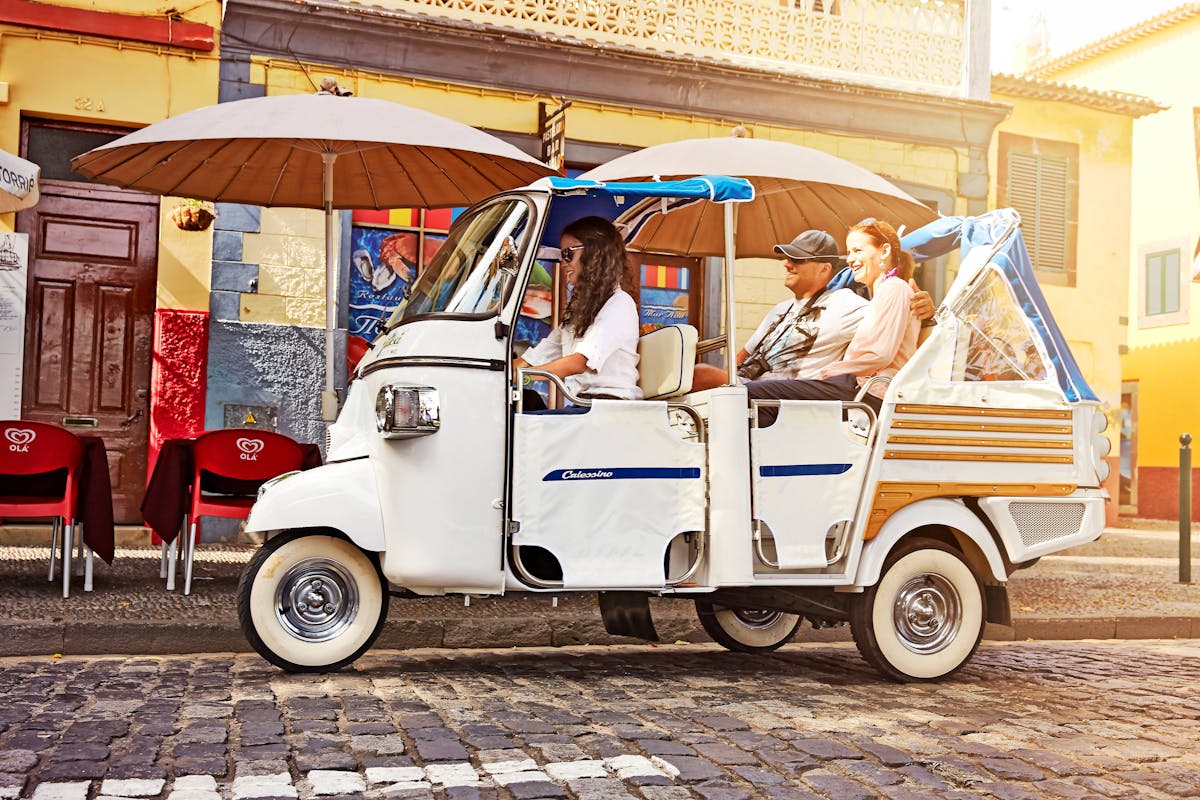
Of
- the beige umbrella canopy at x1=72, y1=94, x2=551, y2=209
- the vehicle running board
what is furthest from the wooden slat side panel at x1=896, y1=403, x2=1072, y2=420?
the beige umbrella canopy at x1=72, y1=94, x2=551, y2=209

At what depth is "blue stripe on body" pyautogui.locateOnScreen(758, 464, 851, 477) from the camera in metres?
6.08

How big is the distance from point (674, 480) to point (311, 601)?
166cm

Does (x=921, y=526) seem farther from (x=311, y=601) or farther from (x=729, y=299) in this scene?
Answer: (x=311, y=601)

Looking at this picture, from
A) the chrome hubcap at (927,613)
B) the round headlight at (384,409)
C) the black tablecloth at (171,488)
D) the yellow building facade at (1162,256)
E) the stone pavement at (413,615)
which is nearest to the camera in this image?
the round headlight at (384,409)

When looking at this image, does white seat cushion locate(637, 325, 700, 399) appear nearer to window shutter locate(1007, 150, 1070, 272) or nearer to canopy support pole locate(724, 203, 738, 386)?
canopy support pole locate(724, 203, 738, 386)

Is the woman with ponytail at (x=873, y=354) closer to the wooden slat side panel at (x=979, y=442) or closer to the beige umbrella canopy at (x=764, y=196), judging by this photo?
the wooden slat side panel at (x=979, y=442)

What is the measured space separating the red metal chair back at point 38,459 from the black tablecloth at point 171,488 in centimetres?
46

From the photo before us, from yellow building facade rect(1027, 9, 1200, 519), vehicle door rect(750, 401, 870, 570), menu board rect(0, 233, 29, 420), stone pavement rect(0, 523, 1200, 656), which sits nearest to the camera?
vehicle door rect(750, 401, 870, 570)

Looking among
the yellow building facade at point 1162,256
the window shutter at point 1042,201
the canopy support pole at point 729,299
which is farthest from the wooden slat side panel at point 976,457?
the yellow building facade at point 1162,256

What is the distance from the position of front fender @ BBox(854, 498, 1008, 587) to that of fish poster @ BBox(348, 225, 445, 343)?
7514mm

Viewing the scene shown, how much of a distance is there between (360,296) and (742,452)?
757cm

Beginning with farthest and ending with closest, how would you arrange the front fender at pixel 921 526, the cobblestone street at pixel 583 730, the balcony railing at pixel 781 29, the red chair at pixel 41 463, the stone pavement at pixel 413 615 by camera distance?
1. the balcony railing at pixel 781 29
2. the red chair at pixel 41 463
3. the stone pavement at pixel 413 615
4. the front fender at pixel 921 526
5. the cobblestone street at pixel 583 730

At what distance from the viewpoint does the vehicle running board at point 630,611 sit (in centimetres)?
614

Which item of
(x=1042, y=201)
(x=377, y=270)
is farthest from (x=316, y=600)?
(x=1042, y=201)
